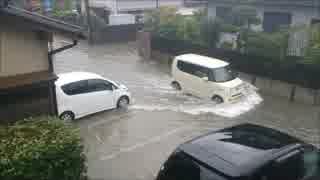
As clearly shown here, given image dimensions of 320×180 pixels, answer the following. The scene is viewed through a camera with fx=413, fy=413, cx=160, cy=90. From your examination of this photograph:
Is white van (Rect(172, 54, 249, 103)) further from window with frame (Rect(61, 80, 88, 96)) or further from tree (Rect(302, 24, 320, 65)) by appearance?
window with frame (Rect(61, 80, 88, 96))

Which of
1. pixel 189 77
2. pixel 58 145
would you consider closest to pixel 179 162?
pixel 58 145

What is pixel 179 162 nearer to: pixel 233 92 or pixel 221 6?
pixel 233 92

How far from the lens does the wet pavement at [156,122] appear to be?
11.9 meters

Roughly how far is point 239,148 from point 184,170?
3.94ft

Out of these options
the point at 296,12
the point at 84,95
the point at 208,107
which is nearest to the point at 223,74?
the point at 208,107

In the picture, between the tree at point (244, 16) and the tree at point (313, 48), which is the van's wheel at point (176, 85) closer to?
the tree at point (313, 48)

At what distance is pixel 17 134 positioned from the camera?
8750 mm

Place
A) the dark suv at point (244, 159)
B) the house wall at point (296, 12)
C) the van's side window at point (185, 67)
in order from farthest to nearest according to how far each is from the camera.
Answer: the house wall at point (296, 12) → the van's side window at point (185, 67) → the dark suv at point (244, 159)

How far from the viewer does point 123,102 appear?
1664cm

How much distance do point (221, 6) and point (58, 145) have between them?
2122 cm

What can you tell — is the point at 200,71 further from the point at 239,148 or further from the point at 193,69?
the point at 239,148

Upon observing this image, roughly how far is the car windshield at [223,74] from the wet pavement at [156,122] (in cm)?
111

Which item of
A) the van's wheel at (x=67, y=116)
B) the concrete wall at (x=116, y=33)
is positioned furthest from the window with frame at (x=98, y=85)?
the concrete wall at (x=116, y=33)

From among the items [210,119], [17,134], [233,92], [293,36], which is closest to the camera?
[17,134]
